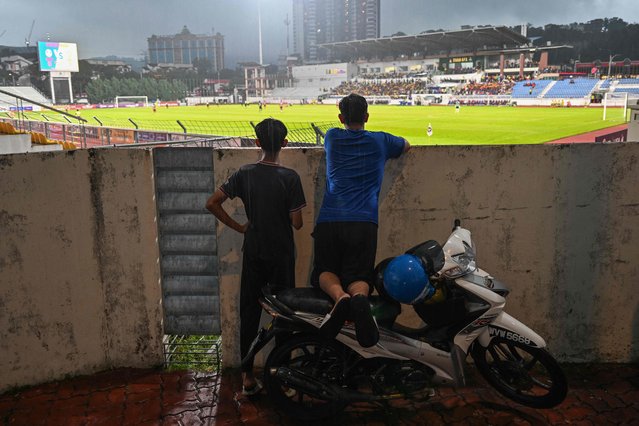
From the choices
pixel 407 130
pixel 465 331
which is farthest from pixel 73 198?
pixel 407 130

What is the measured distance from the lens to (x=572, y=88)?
60.6m

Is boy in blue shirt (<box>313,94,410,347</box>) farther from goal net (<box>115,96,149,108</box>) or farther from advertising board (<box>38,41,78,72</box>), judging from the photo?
advertising board (<box>38,41,78,72</box>)

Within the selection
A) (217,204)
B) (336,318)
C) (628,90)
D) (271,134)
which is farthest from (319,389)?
(628,90)

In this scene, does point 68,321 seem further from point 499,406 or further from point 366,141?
point 499,406

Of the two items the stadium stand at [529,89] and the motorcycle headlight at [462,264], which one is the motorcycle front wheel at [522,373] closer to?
the motorcycle headlight at [462,264]

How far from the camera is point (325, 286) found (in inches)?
130

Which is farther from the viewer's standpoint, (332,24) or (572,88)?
(332,24)

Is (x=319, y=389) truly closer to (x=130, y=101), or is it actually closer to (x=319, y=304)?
(x=319, y=304)

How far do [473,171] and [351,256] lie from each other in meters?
1.34

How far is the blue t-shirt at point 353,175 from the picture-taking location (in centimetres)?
335

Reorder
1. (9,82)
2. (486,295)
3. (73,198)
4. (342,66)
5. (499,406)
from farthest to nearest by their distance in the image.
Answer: (342,66)
(9,82)
(73,198)
(499,406)
(486,295)

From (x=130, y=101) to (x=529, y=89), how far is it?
62.0m

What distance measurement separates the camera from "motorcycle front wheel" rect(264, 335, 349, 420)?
3.35m

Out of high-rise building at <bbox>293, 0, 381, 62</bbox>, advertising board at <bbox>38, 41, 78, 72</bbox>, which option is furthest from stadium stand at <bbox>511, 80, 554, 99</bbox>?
advertising board at <bbox>38, 41, 78, 72</bbox>
